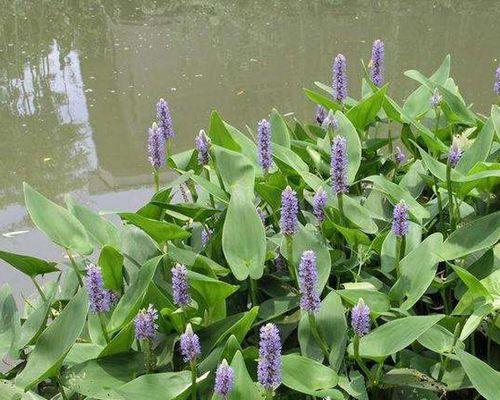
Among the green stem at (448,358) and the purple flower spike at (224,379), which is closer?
the purple flower spike at (224,379)

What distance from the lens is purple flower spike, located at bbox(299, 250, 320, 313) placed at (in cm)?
140

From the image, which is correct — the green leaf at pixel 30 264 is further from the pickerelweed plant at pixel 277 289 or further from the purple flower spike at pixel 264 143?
the purple flower spike at pixel 264 143

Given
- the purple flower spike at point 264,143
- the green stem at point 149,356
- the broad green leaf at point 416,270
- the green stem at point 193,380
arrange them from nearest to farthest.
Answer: the green stem at point 193,380 → the green stem at point 149,356 → the broad green leaf at point 416,270 → the purple flower spike at point 264,143

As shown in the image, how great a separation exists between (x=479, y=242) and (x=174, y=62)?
15.6ft

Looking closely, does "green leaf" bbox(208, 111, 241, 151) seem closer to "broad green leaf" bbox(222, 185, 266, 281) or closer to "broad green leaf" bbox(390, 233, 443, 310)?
"broad green leaf" bbox(222, 185, 266, 281)

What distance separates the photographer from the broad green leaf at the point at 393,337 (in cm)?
141

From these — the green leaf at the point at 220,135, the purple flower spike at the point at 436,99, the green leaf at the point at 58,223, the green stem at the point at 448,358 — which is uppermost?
the purple flower spike at the point at 436,99

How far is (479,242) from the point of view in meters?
1.66

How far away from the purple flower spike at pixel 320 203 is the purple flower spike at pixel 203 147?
0.42 meters

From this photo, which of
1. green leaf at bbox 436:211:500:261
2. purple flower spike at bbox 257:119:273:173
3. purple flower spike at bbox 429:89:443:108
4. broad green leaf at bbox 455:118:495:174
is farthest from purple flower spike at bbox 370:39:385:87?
green leaf at bbox 436:211:500:261

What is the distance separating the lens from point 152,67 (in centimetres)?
605

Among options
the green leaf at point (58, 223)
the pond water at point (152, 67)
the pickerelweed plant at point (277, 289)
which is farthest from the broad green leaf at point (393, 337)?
the pond water at point (152, 67)

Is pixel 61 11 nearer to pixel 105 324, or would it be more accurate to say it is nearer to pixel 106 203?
pixel 106 203

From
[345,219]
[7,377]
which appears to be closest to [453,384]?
[345,219]
